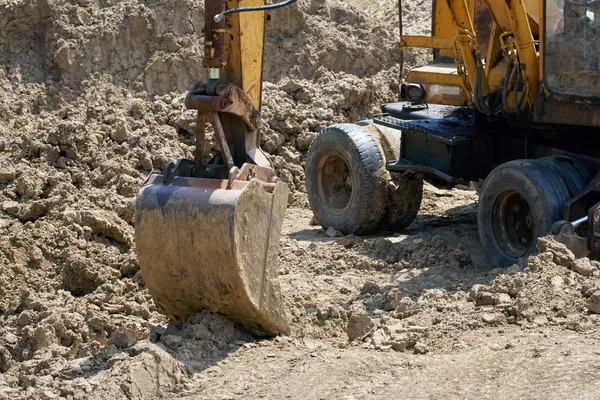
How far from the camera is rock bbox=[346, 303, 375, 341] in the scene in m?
6.26

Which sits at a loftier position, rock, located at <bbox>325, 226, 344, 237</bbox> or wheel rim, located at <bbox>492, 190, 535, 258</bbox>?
wheel rim, located at <bbox>492, 190, 535, 258</bbox>

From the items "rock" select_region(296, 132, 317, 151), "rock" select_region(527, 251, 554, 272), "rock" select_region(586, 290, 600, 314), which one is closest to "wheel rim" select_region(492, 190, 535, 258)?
"rock" select_region(527, 251, 554, 272)

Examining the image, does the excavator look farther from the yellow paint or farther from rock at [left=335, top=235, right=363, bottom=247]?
rock at [left=335, top=235, right=363, bottom=247]

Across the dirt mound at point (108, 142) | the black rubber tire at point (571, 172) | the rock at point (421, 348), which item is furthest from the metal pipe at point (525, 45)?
the dirt mound at point (108, 142)

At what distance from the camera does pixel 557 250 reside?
6.90 m

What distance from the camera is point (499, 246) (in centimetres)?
812

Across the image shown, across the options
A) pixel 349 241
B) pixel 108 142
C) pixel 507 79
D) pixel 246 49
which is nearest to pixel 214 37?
pixel 246 49

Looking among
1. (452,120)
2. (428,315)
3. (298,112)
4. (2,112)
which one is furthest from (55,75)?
(428,315)

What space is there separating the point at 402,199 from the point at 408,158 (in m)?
0.35

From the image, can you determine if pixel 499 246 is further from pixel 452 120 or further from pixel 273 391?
pixel 273 391

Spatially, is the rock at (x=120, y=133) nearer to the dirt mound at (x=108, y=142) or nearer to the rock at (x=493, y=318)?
the dirt mound at (x=108, y=142)

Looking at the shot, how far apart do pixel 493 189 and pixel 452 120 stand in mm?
1326

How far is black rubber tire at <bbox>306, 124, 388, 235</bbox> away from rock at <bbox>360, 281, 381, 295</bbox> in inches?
70.6

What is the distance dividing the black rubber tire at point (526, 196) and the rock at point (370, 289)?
103 cm
